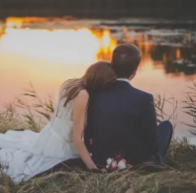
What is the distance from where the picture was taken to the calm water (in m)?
10.5

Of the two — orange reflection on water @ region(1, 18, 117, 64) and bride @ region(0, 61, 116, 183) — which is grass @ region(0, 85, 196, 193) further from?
orange reflection on water @ region(1, 18, 117, 64)

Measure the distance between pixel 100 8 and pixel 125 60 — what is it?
57.8ft

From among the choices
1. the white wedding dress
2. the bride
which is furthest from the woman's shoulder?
the white wedding dress

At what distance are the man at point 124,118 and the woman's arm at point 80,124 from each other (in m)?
0.07

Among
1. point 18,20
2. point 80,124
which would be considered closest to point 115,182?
point 80,124

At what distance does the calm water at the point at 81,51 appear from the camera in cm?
1050

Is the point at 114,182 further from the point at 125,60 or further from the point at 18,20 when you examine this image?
the point at 18,20

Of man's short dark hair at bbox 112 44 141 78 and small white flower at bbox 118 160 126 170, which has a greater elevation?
man's short dark hair at bbox 112 44 141 78

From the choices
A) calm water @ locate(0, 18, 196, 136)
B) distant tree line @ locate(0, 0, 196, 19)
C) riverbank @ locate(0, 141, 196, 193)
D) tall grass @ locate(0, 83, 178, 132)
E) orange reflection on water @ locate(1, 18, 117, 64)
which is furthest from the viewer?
distant tree line @ locate(0, 0, 196, 19)

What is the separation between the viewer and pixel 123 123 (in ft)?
11.4

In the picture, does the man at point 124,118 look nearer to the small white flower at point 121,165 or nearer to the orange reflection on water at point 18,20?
the small white flower at point 121,165

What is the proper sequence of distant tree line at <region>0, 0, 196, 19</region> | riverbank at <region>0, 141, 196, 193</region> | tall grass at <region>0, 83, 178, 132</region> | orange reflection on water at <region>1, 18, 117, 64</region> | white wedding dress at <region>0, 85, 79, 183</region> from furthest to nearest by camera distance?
distant tree line at <region>0, 0, 196, 19</region> < orange reflection on water at <region>1, 18, 117, 64</region> < tall grass at <region>0, 83, 178, 132</region> < white wedding dress at <region>0, 85, 79, 183</region> < riverbank at <region>0, 141, 196, 193</region>

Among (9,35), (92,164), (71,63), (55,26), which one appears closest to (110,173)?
(92,164)

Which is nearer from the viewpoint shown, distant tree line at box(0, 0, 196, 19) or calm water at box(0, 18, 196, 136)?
calm water at box(0, 18, 196, 136)
